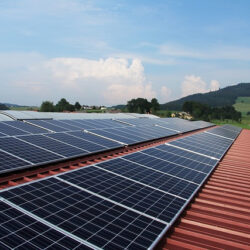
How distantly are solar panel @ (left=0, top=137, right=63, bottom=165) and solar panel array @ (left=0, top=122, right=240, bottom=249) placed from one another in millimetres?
2394

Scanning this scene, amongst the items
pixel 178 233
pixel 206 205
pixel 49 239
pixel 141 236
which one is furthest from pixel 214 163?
pixel 49 239

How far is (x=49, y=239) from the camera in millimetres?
4402

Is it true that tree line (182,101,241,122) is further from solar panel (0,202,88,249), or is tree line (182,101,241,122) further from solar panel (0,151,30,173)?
solar panel (0,202,88,249)

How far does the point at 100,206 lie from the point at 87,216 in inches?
25.6

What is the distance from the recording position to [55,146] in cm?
1216

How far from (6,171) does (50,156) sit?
2.55 m

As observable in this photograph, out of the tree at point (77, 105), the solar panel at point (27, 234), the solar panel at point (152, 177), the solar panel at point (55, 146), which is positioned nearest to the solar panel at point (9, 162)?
the solar panel at point (55, 146)

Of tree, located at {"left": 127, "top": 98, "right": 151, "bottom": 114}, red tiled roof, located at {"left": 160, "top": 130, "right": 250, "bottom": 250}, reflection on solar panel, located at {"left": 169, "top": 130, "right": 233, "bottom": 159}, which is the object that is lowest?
red tiled roof, located at {"left": 160, "top": 130, "right": 250, "bottom": 250}

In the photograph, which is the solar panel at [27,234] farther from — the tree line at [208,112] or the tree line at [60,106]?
the tree line at [208,112]

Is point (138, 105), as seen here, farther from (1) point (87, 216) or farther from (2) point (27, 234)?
(2) point (27, 234)

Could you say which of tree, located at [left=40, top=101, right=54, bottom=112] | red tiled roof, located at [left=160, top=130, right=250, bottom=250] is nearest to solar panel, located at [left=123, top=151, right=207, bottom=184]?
red tiled roof, located at [left=160, top=130, right=250, bottom=250]

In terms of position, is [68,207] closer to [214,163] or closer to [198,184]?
[198,184]

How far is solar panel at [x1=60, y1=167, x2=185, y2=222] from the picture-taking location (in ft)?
21.6

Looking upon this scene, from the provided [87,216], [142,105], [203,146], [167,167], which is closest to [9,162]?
[87,216]
